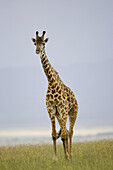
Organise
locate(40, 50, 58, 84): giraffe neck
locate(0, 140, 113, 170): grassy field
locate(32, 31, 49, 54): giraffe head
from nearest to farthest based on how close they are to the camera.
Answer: locate(0, 140, 113, 170): grassy field
locate(32, 31, 49, 54): giraffe head
locate(40, 50, 58, 84): giraffe neck

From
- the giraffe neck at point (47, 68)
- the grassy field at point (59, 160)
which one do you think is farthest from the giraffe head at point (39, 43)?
the grassy field at point (59, 160)

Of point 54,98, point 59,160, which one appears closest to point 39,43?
point 54,98

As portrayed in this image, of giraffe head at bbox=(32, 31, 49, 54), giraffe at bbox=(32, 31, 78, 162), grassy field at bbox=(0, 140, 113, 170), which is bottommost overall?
grassy field at bbox=(0, 140, 113, 170)

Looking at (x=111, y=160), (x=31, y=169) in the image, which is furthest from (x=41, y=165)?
(x=111, y=160)

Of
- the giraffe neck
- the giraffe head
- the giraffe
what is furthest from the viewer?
the giraffe neck

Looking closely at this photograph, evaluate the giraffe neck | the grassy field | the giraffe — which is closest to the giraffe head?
the giraffe

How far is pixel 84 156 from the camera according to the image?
48.6 feet

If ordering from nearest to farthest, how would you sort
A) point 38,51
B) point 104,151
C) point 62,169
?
1. point 62,169
2. point 38,51
3. point 104,151

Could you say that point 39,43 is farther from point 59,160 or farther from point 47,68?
point 59,160

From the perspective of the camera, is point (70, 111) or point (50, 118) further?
point (70, 111)

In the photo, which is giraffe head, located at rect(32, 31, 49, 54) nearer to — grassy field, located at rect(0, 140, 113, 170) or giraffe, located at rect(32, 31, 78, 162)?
giraffe, located at rect(32, 31, 78, 162)

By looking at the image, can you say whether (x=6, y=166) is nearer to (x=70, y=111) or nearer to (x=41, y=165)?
(x=41, y=165)

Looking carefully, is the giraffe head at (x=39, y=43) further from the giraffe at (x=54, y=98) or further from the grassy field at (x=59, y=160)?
the grassy field at (x=59, y=160)

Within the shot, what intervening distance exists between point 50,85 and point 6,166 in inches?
138
